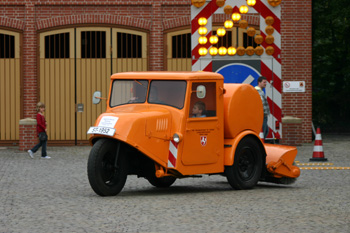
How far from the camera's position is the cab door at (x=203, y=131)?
12.6 m

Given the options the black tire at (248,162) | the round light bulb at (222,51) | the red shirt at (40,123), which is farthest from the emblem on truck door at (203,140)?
the red shirt at (40,123)

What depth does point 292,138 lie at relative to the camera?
23.7 metres

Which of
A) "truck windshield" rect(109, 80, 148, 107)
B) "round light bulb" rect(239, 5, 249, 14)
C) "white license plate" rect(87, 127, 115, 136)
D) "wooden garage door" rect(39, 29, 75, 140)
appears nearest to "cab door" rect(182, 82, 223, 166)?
"truck windshield" rect(109, 80, 148, 107)

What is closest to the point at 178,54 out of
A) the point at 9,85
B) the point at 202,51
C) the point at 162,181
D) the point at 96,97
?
the point at 9,85

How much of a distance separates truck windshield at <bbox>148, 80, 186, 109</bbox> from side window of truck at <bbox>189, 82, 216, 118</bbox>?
180 mm

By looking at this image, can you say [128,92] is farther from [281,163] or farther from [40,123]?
[40,123]

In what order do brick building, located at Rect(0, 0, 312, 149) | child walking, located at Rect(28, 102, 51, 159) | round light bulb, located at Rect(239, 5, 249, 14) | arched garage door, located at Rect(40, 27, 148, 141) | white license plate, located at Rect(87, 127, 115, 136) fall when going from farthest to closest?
arched garage door, located at Rect(40, 27, 148, 141)
brick building, located at Rect(0, 0, 312, 149)
child walking, located at Rect(28, 102, 51, 159)
round light bulb, located at Rect(239, 5, 249, 14)
white license plate, located at Rect(87, 127, 115, 136)

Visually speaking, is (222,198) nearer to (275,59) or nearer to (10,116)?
(275,59)

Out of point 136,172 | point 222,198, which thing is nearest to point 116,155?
point 136,172

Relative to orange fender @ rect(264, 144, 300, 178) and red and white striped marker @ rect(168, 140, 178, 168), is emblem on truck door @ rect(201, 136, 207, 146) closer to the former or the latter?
red and white striped marker @ rect(168, 140, 178, 168)

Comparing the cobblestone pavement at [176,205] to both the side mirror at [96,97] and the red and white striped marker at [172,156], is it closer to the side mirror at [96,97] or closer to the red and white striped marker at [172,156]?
the red and white striped marker at [172,156]

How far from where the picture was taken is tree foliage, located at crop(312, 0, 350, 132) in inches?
1309

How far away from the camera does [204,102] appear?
12.9 meters

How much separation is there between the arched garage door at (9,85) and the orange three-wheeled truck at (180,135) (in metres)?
12.0
